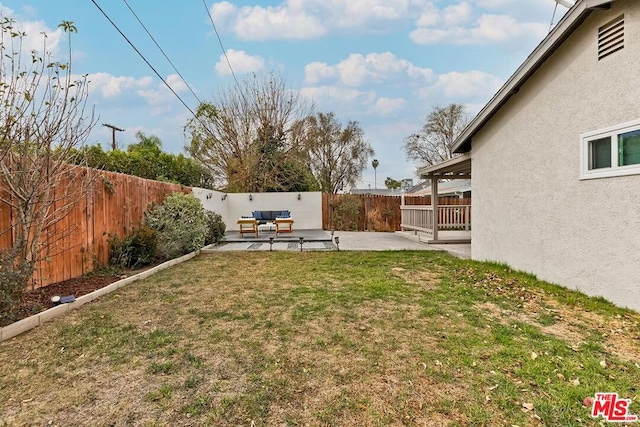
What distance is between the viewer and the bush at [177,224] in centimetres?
865

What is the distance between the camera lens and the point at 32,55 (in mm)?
4590

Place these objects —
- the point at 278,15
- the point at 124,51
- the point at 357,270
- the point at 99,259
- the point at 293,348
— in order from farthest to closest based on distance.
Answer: the point at 278,15
the point at 124,51
the point at 357,270
the point at 99,259
the point at 293,348

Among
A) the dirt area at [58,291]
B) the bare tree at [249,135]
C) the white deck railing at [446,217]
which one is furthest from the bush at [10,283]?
the bare tree at [249,135]

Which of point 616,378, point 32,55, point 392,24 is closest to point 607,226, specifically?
point 616,378

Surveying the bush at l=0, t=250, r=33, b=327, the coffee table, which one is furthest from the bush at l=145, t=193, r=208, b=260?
the coffee table

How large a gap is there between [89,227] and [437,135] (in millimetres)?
28502

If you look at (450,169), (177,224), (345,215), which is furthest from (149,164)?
(450,169)

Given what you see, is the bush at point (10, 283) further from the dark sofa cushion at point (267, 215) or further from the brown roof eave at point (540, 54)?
the dark sofa cushion at point (267, 215)

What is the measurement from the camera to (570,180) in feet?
17.8

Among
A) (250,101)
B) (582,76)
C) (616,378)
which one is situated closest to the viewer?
(616,378)

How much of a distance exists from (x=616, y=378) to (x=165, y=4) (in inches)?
485

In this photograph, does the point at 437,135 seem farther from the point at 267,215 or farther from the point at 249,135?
the point at 267,215

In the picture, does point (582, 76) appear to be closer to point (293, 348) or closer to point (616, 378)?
point (616, 378)

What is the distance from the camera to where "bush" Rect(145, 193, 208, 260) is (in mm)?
8648
